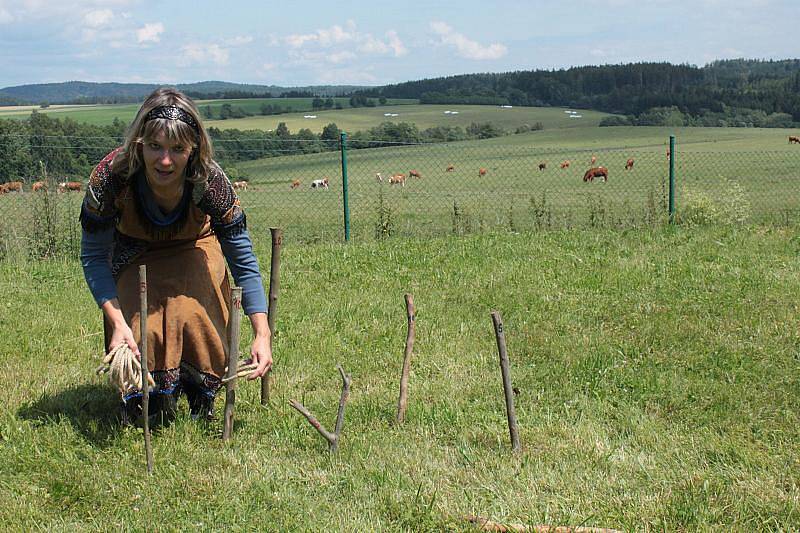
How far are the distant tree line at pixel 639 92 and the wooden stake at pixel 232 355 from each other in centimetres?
7057

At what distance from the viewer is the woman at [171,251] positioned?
3.97m

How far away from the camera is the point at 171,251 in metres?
4.45

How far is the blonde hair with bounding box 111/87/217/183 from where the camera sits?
3.89 metres

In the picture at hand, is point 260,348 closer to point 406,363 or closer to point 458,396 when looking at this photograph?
point 406,363

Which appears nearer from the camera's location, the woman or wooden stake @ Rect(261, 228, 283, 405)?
the woman

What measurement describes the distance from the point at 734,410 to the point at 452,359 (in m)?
1.92

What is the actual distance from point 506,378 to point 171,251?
76.1 inches

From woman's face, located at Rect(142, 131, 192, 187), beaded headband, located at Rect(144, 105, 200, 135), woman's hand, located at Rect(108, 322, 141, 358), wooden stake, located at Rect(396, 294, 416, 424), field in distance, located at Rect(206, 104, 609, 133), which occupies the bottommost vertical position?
wooden stake, located at Rect(396, 294, 416, 424)

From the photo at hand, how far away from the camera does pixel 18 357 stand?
5984 millimetres

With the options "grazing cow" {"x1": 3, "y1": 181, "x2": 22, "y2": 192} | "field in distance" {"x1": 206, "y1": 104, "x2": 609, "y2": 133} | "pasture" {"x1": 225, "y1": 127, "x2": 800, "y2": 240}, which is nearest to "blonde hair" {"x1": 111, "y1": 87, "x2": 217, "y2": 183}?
"pasture" {"x1": 225, "y1": 127, "x2": 800, "y2": 240}

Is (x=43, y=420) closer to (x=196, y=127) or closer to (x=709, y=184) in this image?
(x=196, y=127)

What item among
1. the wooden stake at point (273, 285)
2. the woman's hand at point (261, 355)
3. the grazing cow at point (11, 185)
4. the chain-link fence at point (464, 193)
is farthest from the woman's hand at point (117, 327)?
the grazing cow at point (11, 185)

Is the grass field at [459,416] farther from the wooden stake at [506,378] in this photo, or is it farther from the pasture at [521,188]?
the pasture at [521,188]

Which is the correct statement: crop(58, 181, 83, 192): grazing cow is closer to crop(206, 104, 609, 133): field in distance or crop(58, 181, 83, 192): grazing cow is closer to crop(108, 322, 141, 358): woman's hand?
crop(108, 322, 141, 358): woman's hand
